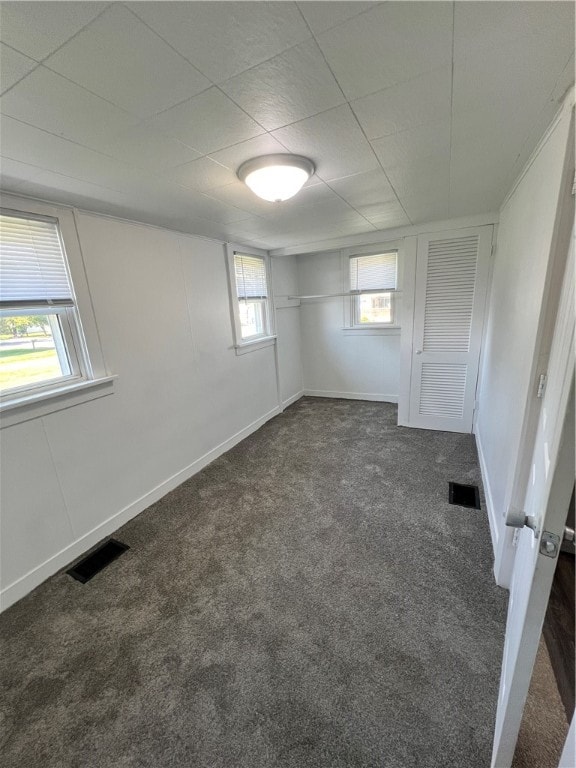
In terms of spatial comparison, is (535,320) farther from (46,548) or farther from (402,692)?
(46,548)

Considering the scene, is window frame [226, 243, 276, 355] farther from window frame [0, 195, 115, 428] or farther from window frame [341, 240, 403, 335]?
window frame [0, 195, 115, 428]

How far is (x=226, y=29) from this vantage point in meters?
0.76

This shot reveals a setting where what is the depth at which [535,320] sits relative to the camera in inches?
53.2

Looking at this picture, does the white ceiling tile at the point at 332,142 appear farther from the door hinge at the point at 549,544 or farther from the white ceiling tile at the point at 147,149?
the door hinge at the point at 549,544

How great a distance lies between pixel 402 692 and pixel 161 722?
98 centimetres

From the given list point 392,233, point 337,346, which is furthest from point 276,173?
point 337,346

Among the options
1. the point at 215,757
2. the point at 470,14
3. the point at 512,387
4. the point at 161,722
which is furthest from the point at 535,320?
the point at 161,722

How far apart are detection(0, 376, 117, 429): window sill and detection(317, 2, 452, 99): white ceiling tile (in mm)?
2106

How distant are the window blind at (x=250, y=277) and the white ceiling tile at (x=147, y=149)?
1935 millimetres

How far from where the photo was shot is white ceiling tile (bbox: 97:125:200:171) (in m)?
1.20

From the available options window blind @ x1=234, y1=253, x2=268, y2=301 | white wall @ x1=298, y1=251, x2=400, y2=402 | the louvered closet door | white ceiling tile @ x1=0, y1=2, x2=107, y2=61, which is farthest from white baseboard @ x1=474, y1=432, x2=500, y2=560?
window blind @ x1=234, y1=253, x2=268, y2=301

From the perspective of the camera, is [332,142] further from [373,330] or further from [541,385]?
[373,330]

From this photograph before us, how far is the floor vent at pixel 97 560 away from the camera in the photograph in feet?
6.19

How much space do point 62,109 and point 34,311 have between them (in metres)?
1.18
